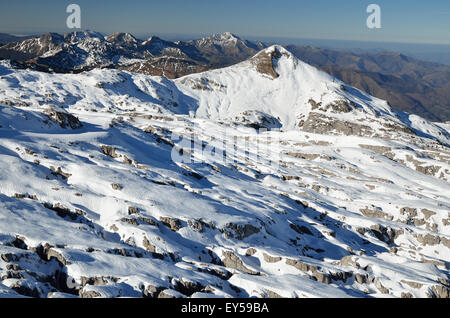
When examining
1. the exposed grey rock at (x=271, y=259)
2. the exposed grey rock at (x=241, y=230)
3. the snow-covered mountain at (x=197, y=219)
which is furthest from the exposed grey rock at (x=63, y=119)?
the exposed grey rock at (x=271, y=259)

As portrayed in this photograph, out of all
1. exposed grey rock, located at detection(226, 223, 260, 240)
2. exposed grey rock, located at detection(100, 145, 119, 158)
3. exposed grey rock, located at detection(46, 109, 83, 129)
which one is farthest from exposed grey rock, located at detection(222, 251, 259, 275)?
exposed grey rock, located at detection(46, 109, 83, 129)

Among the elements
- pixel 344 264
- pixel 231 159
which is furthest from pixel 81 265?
pixel 231 159

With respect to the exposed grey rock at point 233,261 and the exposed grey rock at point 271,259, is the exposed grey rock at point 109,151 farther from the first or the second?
the exposed grey rock at point 271,259

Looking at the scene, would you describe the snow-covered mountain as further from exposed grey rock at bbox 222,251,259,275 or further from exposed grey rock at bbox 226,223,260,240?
exposed grey rock at bbox 226,223,260,240

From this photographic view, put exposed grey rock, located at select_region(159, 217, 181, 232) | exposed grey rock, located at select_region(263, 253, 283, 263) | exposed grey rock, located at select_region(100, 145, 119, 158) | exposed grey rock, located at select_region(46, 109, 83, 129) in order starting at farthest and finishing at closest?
exposed grey rock, located at select_region(46, 109, 83, 129) → exposed grey rock, located at select_region(100, 145, 119, 158) → exposed grey rock, located at select_region(159, 217, 181, 232) → exposed grey rock, located at select_region(263, 253, 283, 263)

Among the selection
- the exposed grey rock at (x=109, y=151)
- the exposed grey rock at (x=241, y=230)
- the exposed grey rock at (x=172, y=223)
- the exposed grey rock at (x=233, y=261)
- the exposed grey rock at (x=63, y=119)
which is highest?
the exposed grey rock at (x=63, y=119)

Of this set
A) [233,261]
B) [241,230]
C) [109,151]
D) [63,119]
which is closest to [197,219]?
[241,230]

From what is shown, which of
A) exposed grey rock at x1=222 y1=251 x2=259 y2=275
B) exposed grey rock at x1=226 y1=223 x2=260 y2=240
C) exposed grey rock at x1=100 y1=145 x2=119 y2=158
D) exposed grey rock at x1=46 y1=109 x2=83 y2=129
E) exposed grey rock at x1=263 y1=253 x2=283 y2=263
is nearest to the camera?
exposed grey rock at x1=222 y1=251 x2=259 y2=275

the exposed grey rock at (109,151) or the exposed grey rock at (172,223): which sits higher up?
the exposed grey rock at (109,151)

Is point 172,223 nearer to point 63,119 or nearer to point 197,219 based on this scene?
point 197,219

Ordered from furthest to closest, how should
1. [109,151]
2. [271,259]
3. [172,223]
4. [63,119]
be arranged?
[63,119], [109,151], [172,223], [271,259]

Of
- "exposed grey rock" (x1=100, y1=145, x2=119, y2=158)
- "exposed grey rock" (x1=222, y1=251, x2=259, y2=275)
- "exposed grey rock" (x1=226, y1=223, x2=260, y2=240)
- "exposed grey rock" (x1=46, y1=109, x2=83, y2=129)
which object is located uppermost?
"exposed grey rock" (x1=46, y1=109, x2=83, y2=129)
